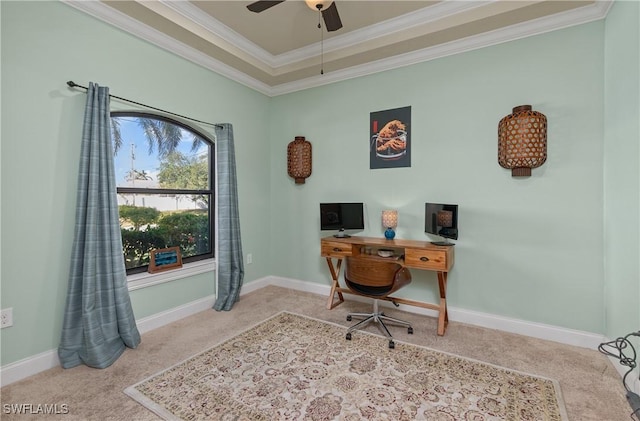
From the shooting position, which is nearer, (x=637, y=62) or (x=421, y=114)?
(x=637, y=62)

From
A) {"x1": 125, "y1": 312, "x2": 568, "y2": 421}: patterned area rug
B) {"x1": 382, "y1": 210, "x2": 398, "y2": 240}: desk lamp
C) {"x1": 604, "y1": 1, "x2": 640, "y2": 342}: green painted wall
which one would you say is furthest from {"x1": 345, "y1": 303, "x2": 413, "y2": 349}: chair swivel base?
{"x1": 604, "y1": 1, "x2": 640, "y2": 342}: green painted wall

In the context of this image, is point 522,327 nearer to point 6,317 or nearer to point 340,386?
point 340,386

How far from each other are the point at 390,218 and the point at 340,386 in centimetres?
177

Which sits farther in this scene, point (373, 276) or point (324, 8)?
point (373, 276)

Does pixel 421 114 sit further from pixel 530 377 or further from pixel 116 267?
pixel 116 267

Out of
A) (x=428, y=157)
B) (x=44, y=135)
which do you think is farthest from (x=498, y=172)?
(x=44, y=135)

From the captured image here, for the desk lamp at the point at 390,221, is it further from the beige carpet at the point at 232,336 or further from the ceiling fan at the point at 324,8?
the ceiling fan at the point at 324,8

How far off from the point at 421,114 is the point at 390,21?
0.98 m

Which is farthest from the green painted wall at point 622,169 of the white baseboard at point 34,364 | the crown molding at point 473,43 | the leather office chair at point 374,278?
the white baseboard at point 34,364

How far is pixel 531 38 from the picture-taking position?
8.43 ft

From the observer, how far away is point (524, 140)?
2.51 metres

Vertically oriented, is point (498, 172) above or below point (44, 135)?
below

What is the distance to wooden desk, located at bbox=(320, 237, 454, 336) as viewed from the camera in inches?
103

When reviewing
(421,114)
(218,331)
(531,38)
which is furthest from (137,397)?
(531,38)
